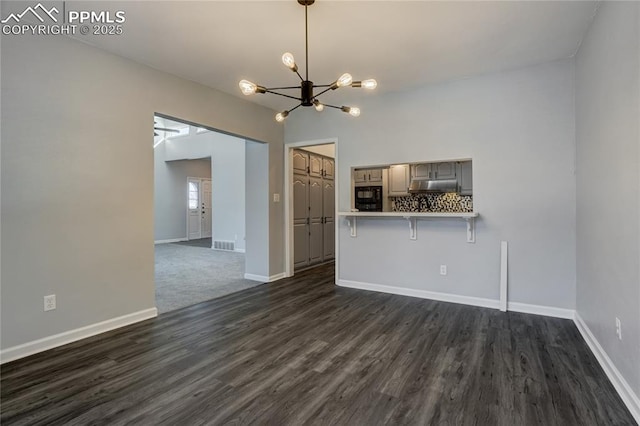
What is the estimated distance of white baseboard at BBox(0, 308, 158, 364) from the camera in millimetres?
2570

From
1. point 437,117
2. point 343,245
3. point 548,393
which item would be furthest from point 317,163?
point 548,393

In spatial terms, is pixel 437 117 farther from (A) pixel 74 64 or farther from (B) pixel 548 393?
(A) pixel 74 64

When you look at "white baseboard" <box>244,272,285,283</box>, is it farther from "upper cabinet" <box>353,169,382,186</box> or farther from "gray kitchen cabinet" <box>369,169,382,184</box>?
"gray kitchen cabinet" <box>369,169,382,184</box>

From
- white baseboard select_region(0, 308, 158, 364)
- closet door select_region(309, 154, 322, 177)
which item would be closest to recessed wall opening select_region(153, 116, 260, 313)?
white baseboard select_region(0, 308, 158, 364)

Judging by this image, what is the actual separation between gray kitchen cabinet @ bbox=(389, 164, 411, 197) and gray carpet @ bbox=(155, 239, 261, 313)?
350cm

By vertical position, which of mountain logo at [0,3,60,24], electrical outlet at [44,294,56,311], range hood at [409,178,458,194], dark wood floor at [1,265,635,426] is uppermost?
mountain logo at [0,3,60,24]

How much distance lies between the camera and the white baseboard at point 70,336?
8.43ft

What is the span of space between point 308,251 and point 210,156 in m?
5.36

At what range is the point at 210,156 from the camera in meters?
9.77

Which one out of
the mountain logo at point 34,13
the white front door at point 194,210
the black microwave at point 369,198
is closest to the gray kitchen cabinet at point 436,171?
the black microwave at point 369,198

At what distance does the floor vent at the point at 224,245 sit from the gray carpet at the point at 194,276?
48 centimetres

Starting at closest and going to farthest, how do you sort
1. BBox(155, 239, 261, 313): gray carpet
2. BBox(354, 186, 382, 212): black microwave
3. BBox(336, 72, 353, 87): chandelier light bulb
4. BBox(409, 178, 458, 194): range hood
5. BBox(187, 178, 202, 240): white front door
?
1. BBox(336, 72, 353, 87): chandelier light bulb
2. BBox(155, 239, 261, 313): gray carpet
3. BBox(409, 178, 458, 194): range hood
4. BBox(354, 186, 382, 212): black microwave
5. BBox(187, 178, 202, 240): white front door

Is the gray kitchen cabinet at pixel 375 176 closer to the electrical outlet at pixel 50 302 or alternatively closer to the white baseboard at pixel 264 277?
the white baseboard at pixel 264 277

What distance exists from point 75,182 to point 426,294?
411 centimetres
